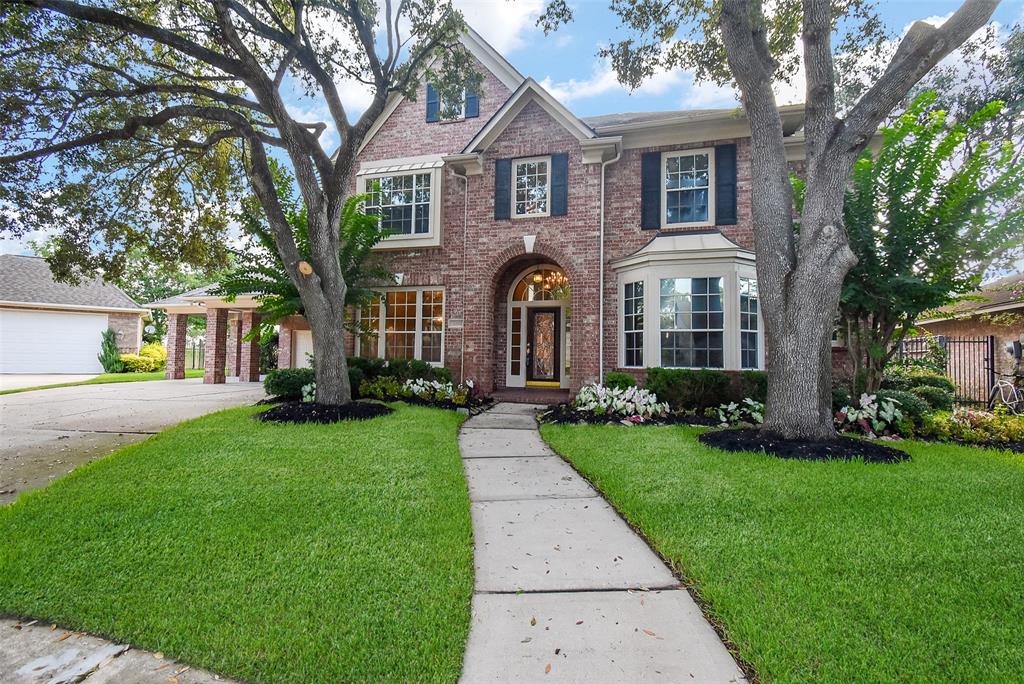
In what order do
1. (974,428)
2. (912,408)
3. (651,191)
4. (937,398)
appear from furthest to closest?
1. (651,191)
2. (937,398)
3. (912,408)
4. (974,428)

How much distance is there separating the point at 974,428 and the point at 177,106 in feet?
39.7

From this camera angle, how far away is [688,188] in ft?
30.8

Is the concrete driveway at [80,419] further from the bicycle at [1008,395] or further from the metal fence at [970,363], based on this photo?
the metal fence at [970,363]

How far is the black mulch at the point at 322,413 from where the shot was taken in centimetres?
670

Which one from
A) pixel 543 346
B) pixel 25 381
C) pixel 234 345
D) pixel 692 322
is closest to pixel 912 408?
pixel 692 322

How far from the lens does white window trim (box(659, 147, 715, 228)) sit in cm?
924

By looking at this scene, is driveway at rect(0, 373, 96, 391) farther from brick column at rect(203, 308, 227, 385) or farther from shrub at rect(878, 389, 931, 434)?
shrub at rect(878, 389, 931, 434)

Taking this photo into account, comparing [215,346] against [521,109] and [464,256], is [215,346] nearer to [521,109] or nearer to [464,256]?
[464,256]

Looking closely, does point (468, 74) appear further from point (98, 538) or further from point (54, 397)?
point (54, 397)

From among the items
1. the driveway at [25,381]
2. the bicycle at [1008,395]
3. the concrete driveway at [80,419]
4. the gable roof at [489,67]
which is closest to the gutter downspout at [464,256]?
the gable roof at [489,67]

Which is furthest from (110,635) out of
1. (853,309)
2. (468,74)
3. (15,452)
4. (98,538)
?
(468,74)

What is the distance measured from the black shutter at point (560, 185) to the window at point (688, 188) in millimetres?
1960

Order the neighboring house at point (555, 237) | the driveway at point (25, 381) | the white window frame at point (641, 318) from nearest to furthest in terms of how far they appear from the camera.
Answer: the neighboring house at point (555, 237), the white window frame at point (641, 318), the driveway at point (25, 381)

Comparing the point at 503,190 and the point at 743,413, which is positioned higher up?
the point at 503,190
